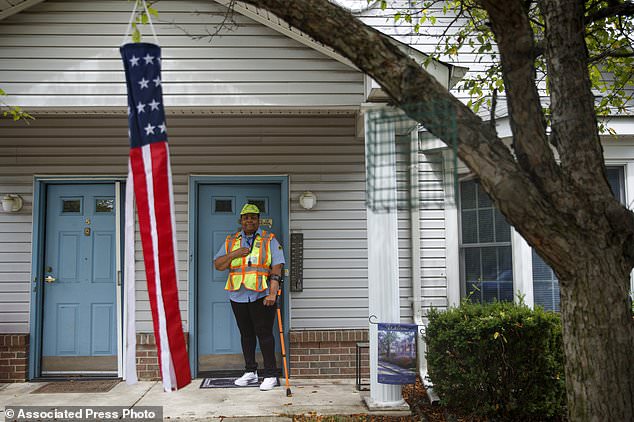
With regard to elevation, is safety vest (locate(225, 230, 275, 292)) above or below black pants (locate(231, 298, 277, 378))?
above

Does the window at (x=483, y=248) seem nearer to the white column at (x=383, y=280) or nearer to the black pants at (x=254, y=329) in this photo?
the white column at (x=383, y=280)

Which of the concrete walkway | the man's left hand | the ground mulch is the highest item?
the man's left hand

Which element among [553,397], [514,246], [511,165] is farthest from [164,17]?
[553,397]

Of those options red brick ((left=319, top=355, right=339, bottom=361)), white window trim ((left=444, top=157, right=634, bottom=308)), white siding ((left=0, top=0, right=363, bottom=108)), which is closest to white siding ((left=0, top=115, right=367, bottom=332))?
red brick ((left=319, top=355, right=339, bottom=361))

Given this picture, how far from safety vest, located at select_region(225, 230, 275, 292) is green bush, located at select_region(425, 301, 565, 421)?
7.16 feet

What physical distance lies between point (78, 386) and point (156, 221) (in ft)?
12.4

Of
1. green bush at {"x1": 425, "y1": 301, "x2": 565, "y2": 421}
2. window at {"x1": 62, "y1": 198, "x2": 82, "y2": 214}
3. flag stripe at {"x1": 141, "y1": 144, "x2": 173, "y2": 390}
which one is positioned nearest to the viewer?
flag stripe at {"x1": 141, "y1": 144, "x2": 173, "y2": 390}

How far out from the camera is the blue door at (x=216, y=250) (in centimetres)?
674

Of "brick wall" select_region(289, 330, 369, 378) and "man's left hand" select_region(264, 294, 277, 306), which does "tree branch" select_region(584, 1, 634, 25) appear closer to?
"man's left hand" select_region(264, 294, 277, 306)

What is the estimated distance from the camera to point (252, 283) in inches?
246

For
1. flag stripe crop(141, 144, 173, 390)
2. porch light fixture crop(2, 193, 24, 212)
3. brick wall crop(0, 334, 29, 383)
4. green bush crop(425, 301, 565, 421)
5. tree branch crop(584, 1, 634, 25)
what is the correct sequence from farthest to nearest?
1. porch light fixture crop(2, 193, 24, 212)
2. brick wall crop(0, 334, 29, 383)
3. green bush crop(425, 301, 565, 421)
4. tree branch crop(584, 1, 634, 25)
5. flag stripe crop(141, 144, 173, 390)

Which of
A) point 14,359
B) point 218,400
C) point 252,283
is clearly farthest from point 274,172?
point 14,359

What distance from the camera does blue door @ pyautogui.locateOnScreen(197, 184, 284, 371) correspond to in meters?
6.74

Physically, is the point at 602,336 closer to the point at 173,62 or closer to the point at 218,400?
the point at 218,400
